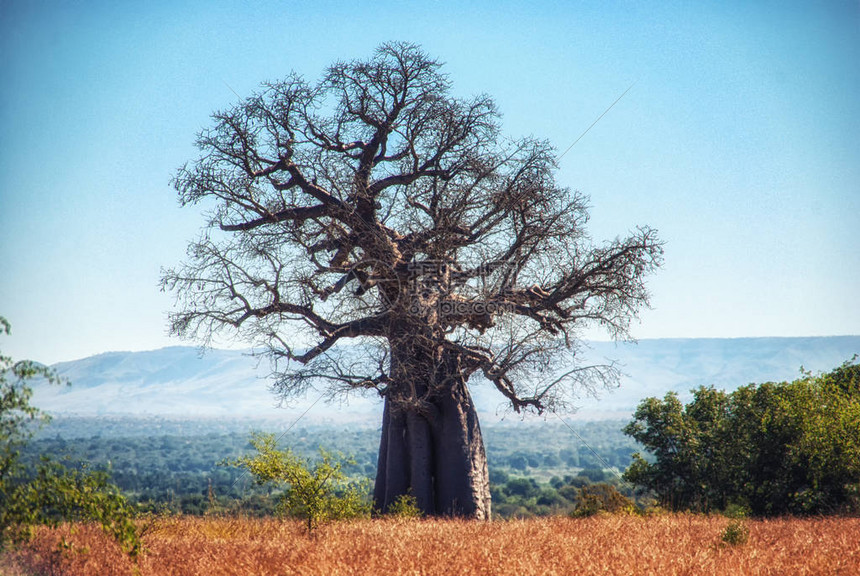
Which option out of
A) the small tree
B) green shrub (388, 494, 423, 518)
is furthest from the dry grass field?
green shrub (388, 494, 423, 518)

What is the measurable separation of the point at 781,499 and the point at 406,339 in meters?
8.65

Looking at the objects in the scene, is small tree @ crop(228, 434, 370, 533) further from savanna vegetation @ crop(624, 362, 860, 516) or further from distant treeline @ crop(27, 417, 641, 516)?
savanna vegetation @ crop(624, 362, 860, 516)

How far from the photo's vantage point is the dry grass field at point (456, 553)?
563 cm

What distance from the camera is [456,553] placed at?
617 cm

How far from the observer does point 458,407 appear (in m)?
13.1

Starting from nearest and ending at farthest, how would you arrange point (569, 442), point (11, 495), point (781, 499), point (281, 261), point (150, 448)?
point (11, 495) < point (281, 261) < point (781, 499) < point (150, 448) < point (569, 442)

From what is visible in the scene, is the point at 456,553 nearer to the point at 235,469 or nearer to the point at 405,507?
the point at 405,507

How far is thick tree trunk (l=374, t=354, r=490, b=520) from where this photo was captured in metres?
12.6

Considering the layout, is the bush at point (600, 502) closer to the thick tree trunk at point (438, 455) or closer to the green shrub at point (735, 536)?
the thick tree trunk at point (438, 455)

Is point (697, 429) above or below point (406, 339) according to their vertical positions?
below

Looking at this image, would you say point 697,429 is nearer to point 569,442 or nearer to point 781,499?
point 781,499

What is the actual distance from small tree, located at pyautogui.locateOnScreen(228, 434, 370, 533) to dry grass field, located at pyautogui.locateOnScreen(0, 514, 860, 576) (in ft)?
2.54

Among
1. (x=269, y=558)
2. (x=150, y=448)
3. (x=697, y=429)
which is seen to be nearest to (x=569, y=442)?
(x=150, y=448)

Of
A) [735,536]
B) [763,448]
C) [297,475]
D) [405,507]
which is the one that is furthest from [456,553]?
[763,448]
